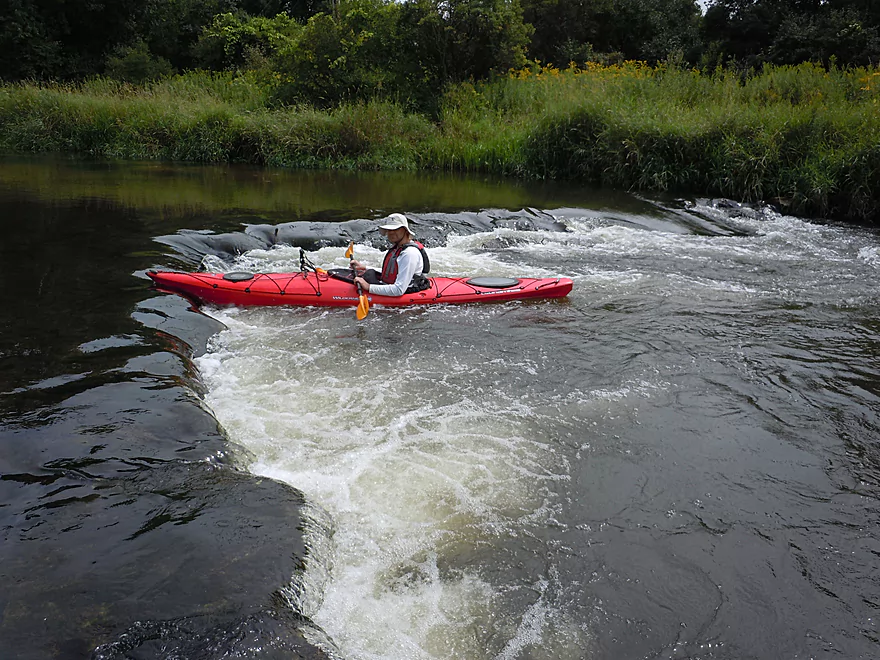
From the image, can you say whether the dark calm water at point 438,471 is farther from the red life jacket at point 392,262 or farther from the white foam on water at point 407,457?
the red life jacket at point 392,262

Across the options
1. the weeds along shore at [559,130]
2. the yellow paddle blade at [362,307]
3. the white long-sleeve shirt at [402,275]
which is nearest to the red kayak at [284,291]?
the white long-sleeve shirt at [402,275]

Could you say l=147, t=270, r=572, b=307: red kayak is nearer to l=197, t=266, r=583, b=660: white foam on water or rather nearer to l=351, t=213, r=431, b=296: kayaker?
l=351, t=213, r=431, b=296: kayaker

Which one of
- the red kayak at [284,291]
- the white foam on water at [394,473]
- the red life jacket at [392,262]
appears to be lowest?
the white foam on water at [394,473]

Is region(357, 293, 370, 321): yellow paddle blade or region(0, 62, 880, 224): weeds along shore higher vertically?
region(0, 62, 880, 224): weeds along shore

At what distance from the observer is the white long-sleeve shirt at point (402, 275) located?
5102mm

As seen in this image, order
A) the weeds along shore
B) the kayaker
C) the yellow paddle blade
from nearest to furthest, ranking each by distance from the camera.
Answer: the yellow paddle blade < the kayaker < the weeds along shore

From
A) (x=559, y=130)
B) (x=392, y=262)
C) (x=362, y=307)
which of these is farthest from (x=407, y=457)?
(x=559, y=130)

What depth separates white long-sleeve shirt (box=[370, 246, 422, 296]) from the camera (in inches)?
201

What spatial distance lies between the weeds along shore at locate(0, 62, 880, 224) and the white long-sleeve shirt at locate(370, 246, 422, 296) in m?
5.84

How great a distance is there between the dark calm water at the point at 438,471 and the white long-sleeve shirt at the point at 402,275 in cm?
26

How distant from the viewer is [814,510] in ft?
9.27

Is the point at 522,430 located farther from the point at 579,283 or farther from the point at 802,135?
Result: the point at 802,135

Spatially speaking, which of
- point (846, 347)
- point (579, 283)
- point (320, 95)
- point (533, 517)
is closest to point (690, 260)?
point (579, 283)

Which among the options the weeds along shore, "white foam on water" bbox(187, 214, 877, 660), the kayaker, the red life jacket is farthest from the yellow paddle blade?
the weeds along shore
